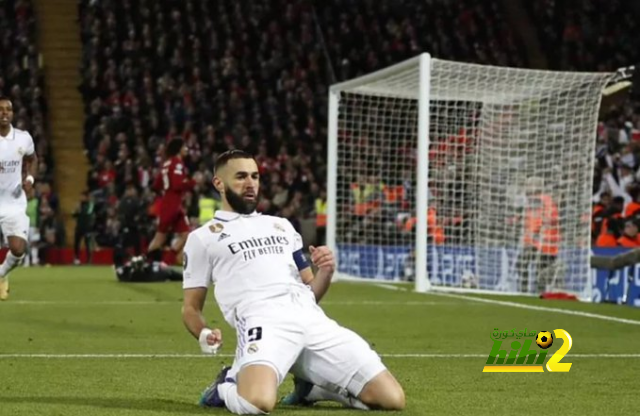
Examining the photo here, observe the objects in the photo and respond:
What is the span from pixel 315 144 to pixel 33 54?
650cm

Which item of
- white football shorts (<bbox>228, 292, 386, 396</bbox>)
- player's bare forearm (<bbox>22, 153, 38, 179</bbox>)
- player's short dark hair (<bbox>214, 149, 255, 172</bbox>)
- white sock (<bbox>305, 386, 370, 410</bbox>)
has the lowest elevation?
white sock (<bbox>305, 386, 370, 410</bbox>)

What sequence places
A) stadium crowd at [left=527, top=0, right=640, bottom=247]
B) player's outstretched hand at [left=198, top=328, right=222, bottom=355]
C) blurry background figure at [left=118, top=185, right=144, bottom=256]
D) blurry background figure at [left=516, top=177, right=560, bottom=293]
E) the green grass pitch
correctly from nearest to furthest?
player's outstretched hand at [left=198, top=328, right=222, bottom=355], the green grass pitch, blurry background figure at [left=516, top=177, right=560, bottom=293], stadium crowd at [left=527, top=0, right=640, bottom=247], blurry background figure at [left=118, top=185, right=144, bottom=256]

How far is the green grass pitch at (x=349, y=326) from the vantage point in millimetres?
7164

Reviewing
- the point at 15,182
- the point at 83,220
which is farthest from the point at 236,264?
the point at 83,220

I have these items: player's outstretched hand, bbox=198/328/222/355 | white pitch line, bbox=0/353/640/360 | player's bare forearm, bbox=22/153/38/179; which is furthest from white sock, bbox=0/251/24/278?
player's outstretched hand, bbox=198/328/222/355

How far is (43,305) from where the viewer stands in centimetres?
1459

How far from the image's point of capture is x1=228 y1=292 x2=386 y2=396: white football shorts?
22.1 ft

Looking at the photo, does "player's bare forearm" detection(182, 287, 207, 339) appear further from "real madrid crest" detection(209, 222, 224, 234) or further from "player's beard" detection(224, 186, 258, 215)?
"player's beard" detection(224, 186, 258, 215)

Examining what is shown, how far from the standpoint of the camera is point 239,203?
279 inches

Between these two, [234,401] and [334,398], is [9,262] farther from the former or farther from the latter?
[234,401]

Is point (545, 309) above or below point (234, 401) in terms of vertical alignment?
below

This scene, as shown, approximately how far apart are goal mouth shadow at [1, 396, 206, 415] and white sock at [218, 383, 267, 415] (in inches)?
5.7

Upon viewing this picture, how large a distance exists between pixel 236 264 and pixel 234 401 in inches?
30.0

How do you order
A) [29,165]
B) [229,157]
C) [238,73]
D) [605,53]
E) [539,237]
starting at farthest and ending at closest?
[605,53] → [238,73] → [539,237] → [29,165] → [229,157]
